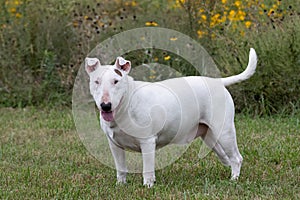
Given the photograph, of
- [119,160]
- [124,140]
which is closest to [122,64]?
[124,140]

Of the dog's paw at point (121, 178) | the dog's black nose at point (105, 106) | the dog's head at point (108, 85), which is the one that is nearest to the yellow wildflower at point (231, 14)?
the dog's paw at point (121, 178)

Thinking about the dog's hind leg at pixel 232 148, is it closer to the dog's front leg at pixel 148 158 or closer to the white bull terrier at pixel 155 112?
the white bull terrier at pixel 155 112

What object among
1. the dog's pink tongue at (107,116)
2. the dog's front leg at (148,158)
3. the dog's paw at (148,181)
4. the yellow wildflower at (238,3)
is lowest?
the yellow wildflower at (238,3)

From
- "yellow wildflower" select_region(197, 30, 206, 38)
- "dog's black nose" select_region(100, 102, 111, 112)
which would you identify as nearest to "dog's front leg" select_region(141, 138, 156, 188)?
"dog's black nose" select_region(100, 102, 111, 112)

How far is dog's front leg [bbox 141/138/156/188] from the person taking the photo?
4566 millimetres

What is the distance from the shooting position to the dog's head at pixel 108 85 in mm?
4227

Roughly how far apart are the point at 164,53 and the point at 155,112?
4263mm

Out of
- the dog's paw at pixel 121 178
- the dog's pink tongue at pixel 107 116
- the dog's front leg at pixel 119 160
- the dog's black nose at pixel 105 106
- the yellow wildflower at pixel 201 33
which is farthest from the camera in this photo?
the yellow wildflower at pixel 201 33

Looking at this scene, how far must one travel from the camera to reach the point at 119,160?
15.9ft

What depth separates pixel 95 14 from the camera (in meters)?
9.77

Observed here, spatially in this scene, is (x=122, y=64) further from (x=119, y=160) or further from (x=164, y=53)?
(x=164, y=53)

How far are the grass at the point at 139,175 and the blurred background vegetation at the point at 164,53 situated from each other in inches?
20.4

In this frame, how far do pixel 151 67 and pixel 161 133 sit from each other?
136 inches

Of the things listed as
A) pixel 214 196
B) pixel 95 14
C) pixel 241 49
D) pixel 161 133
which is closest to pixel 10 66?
pixel 95 14
